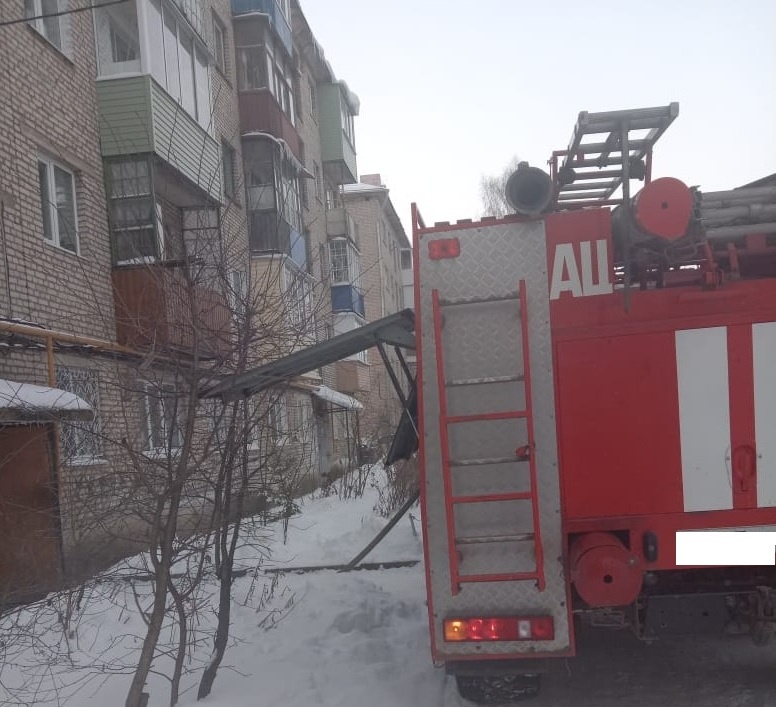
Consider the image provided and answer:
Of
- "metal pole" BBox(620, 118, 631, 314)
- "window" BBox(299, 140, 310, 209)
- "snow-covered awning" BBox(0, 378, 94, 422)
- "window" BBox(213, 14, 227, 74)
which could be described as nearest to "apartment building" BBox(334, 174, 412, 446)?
"window" BBox(299, 140, 310, 209)

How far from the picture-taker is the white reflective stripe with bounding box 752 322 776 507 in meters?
3.38

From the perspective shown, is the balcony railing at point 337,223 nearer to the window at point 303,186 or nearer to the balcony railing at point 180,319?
the window at point 303,186

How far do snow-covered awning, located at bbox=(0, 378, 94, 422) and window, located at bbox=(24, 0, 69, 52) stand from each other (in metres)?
4.99

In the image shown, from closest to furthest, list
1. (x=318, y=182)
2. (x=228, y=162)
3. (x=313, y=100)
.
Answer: (x=228, y=162), (x=318, y=182), (x=313, y=100)

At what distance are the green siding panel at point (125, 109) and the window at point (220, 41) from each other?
7206 mm

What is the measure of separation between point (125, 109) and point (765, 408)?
31.2 ft

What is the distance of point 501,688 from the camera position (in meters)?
3.92

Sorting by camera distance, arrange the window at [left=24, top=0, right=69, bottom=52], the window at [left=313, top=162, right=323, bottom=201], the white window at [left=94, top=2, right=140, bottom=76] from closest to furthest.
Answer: the window at [left=24, top=0, right=69, bottom=52], the white window at [left=94, top=2, right=140, bottom=76], the window at [left=313, top=162, right=323, bottom=201]

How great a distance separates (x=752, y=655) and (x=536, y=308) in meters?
2.93

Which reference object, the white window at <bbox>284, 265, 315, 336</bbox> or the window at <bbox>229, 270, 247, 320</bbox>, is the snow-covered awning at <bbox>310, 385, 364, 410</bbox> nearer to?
the white window at <bbox>284, 265, 315, 336</bbox>

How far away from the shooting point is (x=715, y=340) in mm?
3410

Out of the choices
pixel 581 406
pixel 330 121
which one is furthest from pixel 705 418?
pixel 330 121

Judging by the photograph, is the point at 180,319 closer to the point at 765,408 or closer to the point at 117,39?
the point at 765,408

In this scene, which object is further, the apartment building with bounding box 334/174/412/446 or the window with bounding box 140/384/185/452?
the apartment building with bounding box 334/174/412/446
